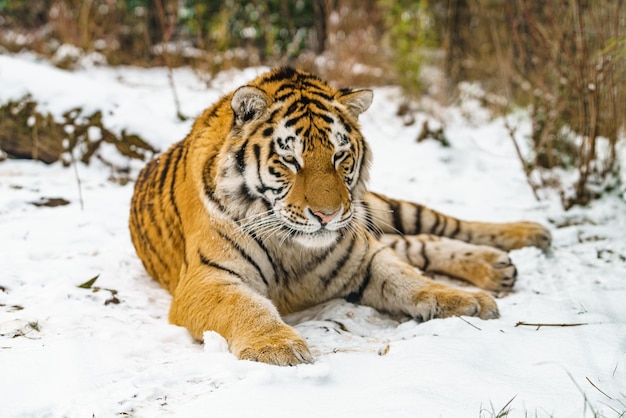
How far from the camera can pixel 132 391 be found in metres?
1.83

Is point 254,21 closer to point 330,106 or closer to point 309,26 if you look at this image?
point 309,26

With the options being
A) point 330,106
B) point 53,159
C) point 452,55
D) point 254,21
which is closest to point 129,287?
point 330,106

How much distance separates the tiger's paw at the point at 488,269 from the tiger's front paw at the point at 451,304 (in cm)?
53

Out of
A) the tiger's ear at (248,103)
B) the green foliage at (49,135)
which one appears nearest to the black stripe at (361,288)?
the tiger's ear at (248,103)

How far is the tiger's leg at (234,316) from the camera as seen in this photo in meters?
2.03

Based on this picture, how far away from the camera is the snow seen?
5.60ft

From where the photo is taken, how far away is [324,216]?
238cm

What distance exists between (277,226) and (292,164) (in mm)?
→ 284

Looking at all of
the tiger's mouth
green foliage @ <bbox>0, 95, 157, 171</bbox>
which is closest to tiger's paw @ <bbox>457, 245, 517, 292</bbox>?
the tiger's mouth

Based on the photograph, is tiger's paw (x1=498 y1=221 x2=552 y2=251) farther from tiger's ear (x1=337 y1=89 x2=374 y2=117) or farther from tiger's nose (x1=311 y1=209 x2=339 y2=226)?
tiger's nose (x1=311 y1=209 x2=339 y2=226)

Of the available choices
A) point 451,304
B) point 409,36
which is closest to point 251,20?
point 409,36

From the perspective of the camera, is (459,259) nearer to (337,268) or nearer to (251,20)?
(337,268)

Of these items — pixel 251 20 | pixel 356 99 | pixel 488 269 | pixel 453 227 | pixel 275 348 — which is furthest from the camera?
pixel 251 20

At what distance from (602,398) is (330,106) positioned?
1634mm
